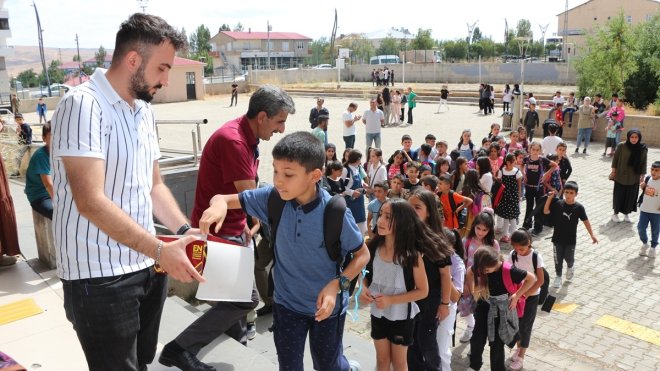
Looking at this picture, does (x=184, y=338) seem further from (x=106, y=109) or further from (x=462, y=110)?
(x=462, y=110)

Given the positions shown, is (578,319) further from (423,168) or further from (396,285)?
(396,285)

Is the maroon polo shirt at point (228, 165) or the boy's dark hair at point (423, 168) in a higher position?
the maroon polo shirt at point (228, 165)

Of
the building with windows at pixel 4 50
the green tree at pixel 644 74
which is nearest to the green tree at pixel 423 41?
the building with windows at pixel 4 50

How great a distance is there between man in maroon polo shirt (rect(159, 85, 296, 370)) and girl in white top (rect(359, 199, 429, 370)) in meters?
0.99

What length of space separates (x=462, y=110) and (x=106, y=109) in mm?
28046

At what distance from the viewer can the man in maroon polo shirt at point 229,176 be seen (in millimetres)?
3312

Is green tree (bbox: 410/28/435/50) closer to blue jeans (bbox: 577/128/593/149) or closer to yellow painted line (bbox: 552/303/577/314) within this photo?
blue jeans (bbox: 577/128/593/149)

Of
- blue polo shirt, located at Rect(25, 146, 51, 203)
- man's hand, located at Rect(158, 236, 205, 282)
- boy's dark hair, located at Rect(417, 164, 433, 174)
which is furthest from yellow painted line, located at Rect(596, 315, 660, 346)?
blue polo shirt, located at Rect(25, 146, 51, 203)

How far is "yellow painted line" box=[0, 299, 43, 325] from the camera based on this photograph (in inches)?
172

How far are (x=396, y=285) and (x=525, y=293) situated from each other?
1.67 m

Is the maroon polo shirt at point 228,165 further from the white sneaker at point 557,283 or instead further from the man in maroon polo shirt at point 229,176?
the white sneaker at point 557,283

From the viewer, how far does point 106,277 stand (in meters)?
2.19

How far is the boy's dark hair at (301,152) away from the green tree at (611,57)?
22403 mm

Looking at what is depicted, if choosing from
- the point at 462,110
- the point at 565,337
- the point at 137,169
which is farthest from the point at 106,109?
the point at 462,110
